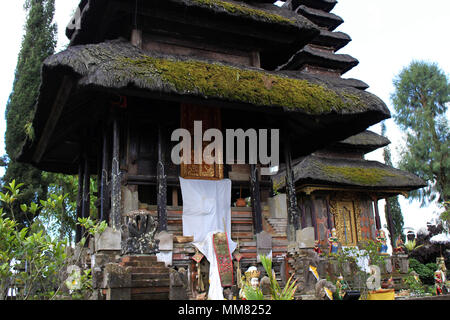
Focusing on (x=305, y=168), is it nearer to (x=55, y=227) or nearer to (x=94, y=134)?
(x=94, y=134)

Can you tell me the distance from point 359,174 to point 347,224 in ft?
8.25

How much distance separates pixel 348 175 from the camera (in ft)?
65.5

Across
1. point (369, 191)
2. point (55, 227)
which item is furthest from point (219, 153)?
point (55, 227)

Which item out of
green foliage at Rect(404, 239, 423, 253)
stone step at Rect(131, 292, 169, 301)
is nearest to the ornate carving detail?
stone step at Rect(131, 292, 169, 301)

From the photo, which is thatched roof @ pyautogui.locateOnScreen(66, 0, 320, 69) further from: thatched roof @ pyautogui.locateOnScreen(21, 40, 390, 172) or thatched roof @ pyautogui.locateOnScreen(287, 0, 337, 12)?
thatched roof @ pyautogui.locateOnScreen(287, 0, 337, 12)

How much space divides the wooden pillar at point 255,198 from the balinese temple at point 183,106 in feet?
0.09

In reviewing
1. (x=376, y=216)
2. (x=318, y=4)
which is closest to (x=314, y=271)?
(x=376, y=216)

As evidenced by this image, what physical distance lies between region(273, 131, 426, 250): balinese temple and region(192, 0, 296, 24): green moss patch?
28.5ft

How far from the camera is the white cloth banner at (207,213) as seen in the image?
956 centimetres

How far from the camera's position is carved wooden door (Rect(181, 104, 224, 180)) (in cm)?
1019

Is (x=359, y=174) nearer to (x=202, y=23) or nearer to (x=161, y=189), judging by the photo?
(x=202, y=23)

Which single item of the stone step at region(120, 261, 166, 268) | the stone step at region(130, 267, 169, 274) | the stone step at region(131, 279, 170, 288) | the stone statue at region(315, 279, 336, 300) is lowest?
the stone statue at region(315, 279, 336, 300)
